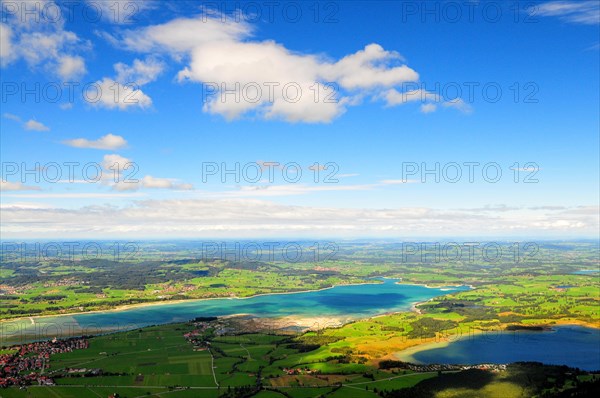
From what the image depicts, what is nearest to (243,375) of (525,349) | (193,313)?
(525,349)

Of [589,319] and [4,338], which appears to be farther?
[589,319]

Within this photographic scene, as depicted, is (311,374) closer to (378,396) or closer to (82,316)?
(378,396)

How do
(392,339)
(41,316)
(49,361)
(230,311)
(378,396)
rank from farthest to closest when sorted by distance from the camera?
1. (230,311)
2. (41,316)
3. (392,339)
4. (49,361)
5. (378,396)

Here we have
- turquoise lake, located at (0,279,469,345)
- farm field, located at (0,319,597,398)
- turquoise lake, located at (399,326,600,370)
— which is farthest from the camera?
turquoise lake, located at (0,279,469,345)

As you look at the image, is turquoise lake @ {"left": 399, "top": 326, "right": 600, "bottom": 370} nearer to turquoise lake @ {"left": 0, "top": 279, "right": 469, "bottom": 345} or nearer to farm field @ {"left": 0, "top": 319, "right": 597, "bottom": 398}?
farm field @ {"left": 0, "top": 319, "right": 597, "bottom": 398}

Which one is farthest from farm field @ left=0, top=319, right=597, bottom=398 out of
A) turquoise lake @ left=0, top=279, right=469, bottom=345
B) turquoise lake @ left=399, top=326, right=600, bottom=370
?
turquoise lake @ left=0, top=279, right=469, bottom=345

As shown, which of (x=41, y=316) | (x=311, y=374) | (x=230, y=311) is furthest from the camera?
(x=230, y=311)

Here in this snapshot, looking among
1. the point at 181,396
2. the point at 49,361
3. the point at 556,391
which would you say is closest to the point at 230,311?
the point at 49,361
